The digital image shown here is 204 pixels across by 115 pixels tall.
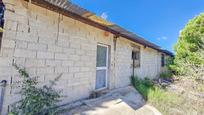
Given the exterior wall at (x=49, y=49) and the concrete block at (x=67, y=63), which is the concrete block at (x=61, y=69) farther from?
the concrete block at (x=67, y=63)

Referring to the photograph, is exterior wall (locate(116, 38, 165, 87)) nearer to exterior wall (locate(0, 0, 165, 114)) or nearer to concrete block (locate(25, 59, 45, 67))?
exterior wall (locate(0, 0, 165, 114))

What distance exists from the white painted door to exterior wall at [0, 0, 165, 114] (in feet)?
0.78

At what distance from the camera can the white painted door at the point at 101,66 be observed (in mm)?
8062

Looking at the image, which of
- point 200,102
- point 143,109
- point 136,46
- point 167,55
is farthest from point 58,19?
point 167,55

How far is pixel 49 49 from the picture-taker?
5375 millimetres

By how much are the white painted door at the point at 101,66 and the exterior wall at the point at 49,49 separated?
0.78 ft

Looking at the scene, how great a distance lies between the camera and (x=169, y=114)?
20.9ft

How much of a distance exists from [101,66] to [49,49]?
334 cm

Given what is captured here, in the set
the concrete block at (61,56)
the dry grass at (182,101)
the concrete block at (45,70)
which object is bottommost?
the dry grass at (182,101)

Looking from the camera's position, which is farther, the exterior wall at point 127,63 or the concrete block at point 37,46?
the exterior wall at point 127,63

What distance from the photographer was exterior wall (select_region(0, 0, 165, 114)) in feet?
14.1

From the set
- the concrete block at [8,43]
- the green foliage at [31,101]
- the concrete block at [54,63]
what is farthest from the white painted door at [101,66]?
the concrete block at [8,43]

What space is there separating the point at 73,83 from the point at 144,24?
22002mm

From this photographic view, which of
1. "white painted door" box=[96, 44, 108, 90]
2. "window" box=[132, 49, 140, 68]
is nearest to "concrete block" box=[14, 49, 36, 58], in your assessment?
"white painted door" box=[96, 44, 108, 90]
